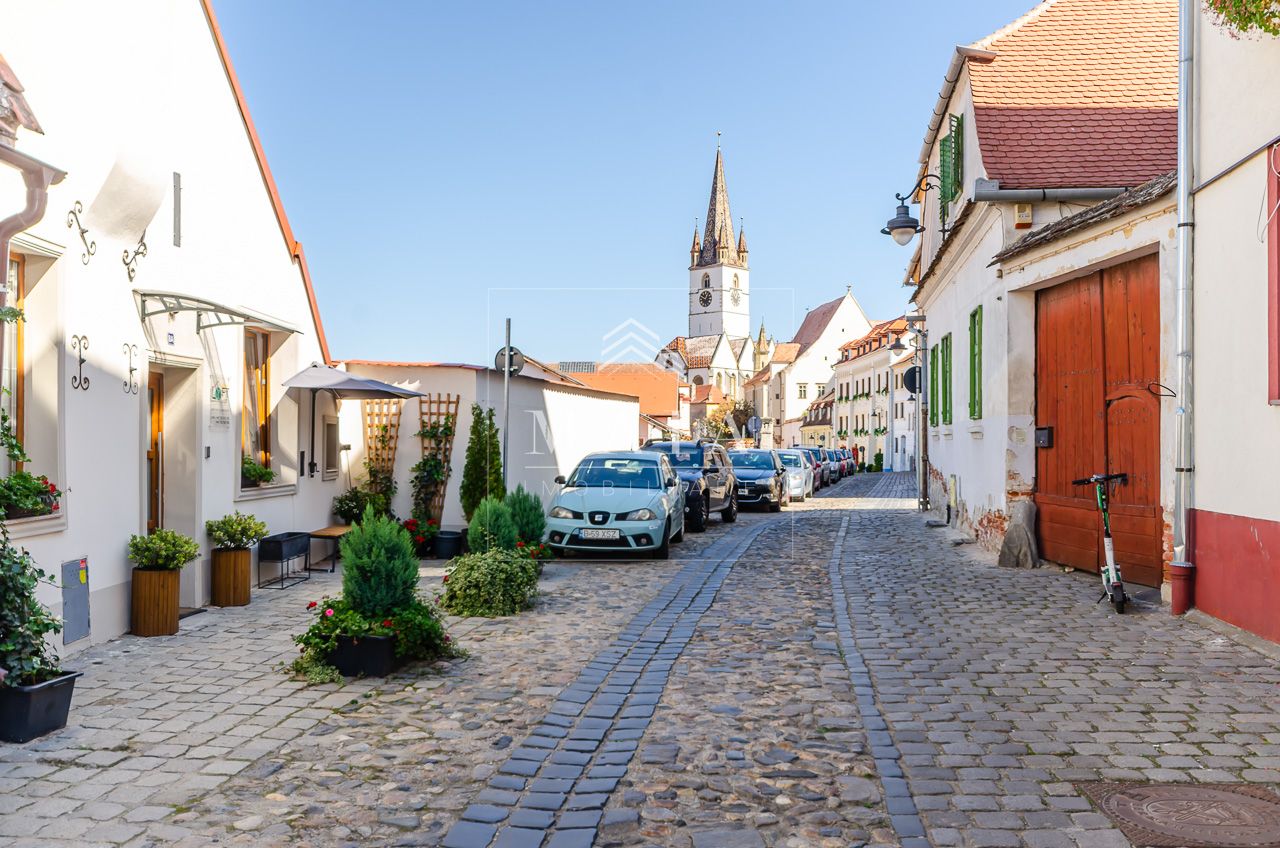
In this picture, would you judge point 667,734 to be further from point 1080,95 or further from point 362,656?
point 1080,95

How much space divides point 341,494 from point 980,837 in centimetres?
1176

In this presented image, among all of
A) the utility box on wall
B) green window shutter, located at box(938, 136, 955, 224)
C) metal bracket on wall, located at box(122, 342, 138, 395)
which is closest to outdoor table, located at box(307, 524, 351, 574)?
metal bracket on wall, located at box(122, 342, 138, 395)

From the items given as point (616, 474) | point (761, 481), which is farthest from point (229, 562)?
point (761, 481)

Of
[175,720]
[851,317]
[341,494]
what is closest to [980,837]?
[175,720]

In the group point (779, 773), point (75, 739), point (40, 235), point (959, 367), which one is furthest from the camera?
point (959, 367)

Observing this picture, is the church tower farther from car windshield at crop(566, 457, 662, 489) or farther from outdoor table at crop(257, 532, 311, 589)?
outdoor table at crop(257, 532, 311, 589)

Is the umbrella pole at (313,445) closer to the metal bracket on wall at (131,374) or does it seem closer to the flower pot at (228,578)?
the flower pot at (228,578)

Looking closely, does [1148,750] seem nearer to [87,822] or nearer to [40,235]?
[87,822]

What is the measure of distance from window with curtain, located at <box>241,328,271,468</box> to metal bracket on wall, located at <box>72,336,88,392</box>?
3222 millimetres

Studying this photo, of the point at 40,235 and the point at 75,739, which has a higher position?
the point at 40,235

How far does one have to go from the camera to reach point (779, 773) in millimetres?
5012

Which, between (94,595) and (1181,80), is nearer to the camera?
(94,595)

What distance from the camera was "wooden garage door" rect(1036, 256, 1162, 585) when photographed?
9977 millimetres

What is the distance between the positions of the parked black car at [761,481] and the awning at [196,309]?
16.9m
